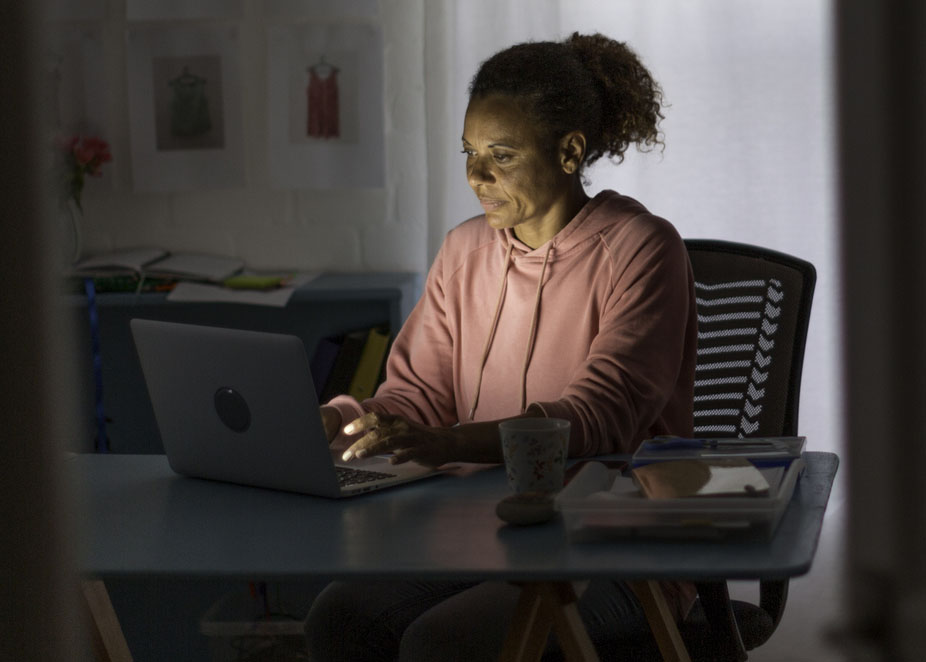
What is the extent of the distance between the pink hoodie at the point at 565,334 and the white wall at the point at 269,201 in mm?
1155

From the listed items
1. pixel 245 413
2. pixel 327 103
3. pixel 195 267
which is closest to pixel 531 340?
pixel 245 413

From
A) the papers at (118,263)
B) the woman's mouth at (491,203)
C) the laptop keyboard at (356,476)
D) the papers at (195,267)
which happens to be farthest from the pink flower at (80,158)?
the laptop keyboard at (356,476)

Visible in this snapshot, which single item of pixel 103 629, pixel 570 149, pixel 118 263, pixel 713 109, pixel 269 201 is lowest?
pixel 103 629

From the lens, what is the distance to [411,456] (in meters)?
1.29

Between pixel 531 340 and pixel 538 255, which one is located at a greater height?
pixel 538 255

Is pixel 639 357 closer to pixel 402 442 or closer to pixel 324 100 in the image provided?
pixel 402 442

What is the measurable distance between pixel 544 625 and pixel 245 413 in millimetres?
402

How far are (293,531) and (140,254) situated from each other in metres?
1.87

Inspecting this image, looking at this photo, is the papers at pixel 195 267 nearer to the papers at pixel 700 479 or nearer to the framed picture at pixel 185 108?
the framed picture at pixel 185 108

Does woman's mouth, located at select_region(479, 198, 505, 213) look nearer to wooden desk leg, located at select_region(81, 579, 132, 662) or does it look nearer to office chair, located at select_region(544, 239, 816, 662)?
office chair, located at select_region(544, 239, 816, 662)

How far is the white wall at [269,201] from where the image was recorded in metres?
2.90

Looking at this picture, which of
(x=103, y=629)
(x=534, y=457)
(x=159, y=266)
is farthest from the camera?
(x=159, y=266)

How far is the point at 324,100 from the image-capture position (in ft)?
9.49

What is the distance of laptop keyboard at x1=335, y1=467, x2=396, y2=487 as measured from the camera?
4.15 ft
